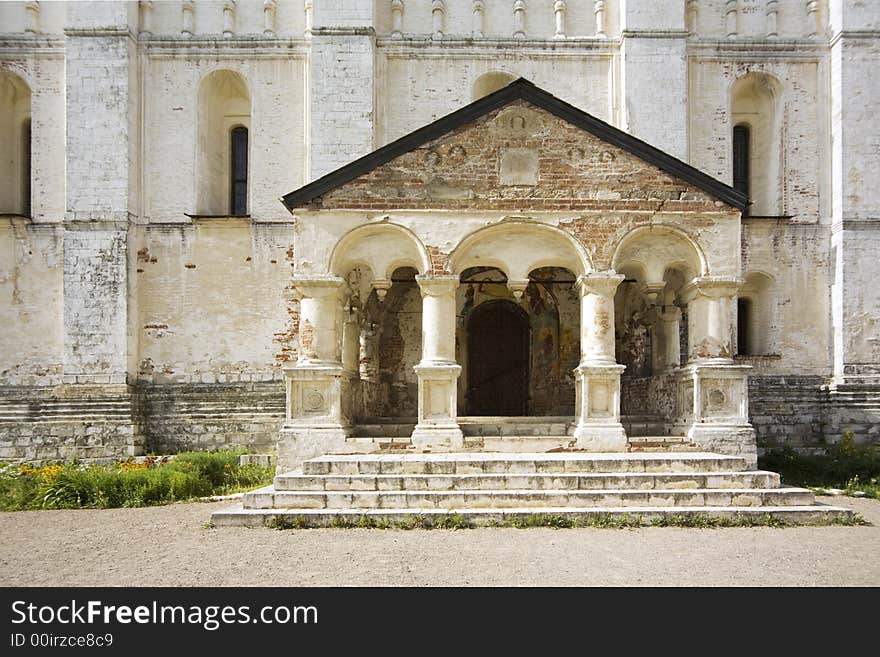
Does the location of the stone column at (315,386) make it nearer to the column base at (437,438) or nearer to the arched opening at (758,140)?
the column base at (437,438)

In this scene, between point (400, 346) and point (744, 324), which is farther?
point (744, 324)

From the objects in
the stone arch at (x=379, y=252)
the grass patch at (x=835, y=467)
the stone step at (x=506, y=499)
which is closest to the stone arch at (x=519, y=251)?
the stone arch at (x=379, y=252)

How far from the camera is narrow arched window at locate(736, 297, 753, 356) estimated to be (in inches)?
707

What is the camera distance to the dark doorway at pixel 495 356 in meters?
17.6

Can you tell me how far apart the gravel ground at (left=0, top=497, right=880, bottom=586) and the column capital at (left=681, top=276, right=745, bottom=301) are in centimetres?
408

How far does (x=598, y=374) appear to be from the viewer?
1210 cm

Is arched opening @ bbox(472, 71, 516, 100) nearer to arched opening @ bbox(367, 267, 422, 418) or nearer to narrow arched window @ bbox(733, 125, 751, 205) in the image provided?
arched opening @ bbox(367, 267, 422, 418)

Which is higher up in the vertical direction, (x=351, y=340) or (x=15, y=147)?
(x=15, y=147)

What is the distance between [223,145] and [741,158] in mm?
12971

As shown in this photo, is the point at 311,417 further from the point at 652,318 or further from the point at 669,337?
the point at 652,318

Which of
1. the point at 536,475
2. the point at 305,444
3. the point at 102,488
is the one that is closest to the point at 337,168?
the point at 305,444

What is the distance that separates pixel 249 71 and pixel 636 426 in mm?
12051

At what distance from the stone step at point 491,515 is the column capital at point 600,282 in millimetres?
3849

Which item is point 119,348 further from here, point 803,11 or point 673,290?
point 803,11
